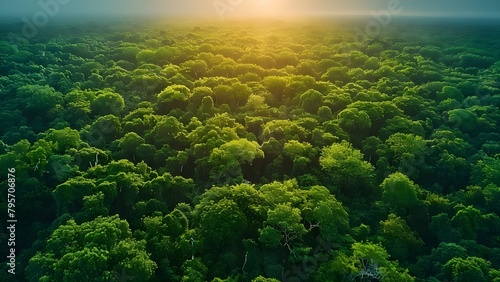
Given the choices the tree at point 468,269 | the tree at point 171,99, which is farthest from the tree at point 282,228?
the tree at point 171,99

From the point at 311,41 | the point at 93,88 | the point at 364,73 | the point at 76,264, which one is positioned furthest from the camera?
the point at 311,41

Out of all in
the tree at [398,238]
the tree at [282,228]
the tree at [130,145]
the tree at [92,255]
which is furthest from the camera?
the tree at [130,145]

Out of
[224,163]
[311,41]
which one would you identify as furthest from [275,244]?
[311,41]

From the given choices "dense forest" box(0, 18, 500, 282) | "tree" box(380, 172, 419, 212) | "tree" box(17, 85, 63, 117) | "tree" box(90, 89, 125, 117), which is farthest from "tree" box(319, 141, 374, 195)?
"tree" box(17, 85, 63, 117)

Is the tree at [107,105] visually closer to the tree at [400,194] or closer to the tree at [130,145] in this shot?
the tree at [130,145]

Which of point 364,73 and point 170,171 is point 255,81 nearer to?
point 364,73

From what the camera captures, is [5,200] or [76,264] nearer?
[76,264]

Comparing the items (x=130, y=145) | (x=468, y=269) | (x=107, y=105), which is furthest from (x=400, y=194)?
(x=107, y=105)

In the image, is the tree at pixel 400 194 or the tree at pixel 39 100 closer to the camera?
the tree at pixel 400 194

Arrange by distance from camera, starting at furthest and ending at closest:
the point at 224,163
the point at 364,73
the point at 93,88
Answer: the point at 364,73
the point at 93,88
the point at 224,163

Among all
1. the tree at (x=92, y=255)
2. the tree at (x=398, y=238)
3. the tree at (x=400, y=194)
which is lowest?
the tree at (x=398, y=238)
